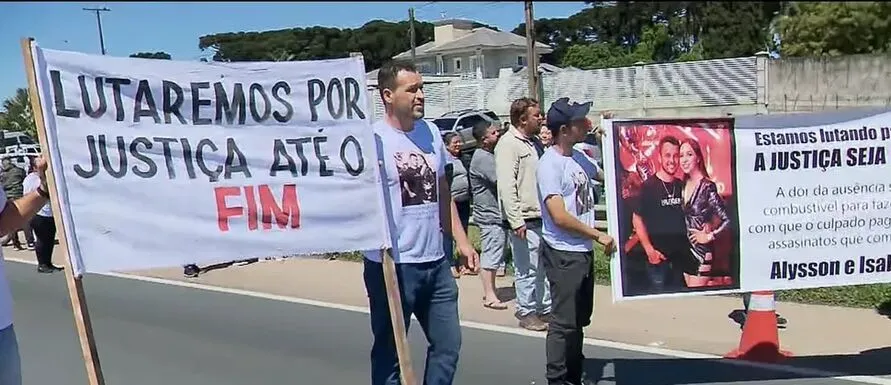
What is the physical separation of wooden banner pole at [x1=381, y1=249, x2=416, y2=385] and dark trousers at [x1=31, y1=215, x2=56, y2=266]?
9873 mm

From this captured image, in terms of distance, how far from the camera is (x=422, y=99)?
4328 mm

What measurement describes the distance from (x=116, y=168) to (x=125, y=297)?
6.77m

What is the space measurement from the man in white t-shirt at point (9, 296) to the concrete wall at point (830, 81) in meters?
2.85

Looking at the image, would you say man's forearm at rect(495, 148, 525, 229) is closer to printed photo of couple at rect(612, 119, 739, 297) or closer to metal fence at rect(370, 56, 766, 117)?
metal fence at rect(370, 56, 766, 117)

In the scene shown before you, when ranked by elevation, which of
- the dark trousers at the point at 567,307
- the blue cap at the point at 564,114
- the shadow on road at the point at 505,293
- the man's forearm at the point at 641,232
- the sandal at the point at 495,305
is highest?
the blue cap at the point at 564,114

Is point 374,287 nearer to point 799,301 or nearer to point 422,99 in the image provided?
point 422,99

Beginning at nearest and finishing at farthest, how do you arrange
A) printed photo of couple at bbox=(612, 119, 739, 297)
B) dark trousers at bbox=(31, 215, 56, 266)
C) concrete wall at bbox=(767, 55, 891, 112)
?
concrete wall at bbox=(767, 55, 891, 112) → printed photo of couple at bbox=(612, 119, 739, 297) → dark trousers at bbox=(31, 215, 56, 266)

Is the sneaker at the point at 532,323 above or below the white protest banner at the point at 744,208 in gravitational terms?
below

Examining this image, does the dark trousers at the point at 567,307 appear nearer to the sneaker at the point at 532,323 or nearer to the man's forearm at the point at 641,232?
the man's forearm at the point at 641,232

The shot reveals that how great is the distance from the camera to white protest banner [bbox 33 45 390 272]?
3877mm

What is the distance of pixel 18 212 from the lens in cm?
367

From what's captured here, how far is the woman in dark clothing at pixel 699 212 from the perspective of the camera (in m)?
5.49

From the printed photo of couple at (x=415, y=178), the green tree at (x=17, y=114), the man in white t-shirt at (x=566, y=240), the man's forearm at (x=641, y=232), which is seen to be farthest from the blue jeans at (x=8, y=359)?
the man's forearm at (x=641, y=232)

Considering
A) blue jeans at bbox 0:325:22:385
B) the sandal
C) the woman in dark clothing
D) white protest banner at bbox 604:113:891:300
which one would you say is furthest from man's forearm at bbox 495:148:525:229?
blue jeans at bbox 0:325:22:385
